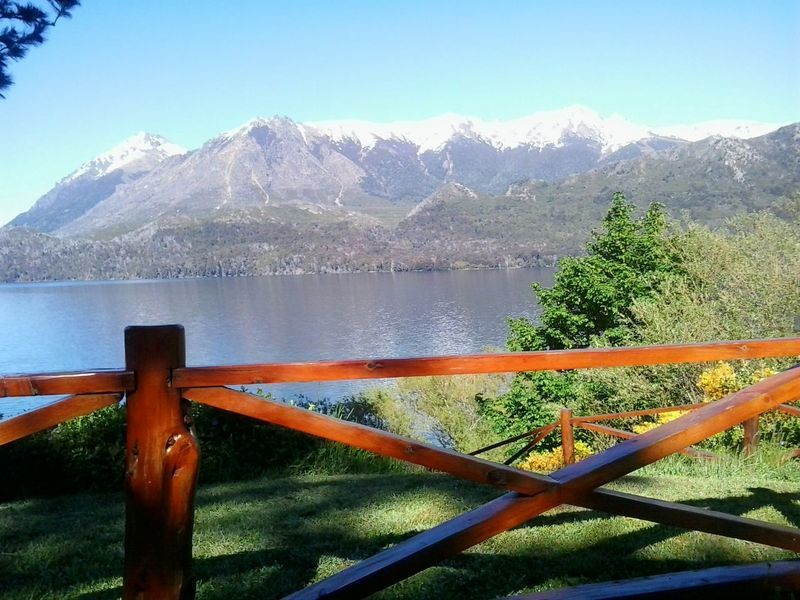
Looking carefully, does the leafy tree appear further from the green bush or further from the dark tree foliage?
the dark tree foliage

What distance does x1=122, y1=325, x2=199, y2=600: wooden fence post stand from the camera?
193 centimetres

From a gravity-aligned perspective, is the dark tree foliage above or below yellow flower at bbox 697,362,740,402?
above

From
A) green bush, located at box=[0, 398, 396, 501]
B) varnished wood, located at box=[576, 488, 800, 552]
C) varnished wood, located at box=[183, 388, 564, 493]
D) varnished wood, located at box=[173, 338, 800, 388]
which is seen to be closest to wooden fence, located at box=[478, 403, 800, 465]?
green bush, located at box=[0, 398, 396, 501]

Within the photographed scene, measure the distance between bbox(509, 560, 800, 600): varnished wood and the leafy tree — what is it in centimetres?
2242

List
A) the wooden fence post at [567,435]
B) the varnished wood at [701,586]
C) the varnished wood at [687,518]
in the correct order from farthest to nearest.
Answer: the wooden fence post at [567,435], the varnished wood at [701,586], the varnished wood at [687,518]

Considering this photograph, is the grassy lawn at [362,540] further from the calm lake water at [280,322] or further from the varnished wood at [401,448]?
the calm lake water at [280,322]

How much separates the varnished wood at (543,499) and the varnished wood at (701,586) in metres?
0.41

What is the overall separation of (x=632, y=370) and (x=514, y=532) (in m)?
16.2

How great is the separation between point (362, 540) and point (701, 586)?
1.90 metres

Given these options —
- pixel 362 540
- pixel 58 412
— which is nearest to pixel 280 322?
pixel 362 540

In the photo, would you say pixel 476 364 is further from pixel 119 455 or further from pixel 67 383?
pixel 119 455

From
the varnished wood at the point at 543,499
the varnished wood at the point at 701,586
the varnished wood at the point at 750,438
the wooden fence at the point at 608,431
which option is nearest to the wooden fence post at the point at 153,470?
the varnished wood at the point at 543,499

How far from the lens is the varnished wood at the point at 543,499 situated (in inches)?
79.3

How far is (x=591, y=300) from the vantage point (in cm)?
2658
